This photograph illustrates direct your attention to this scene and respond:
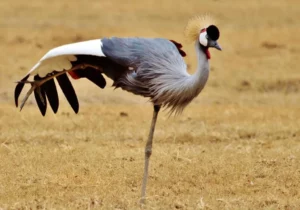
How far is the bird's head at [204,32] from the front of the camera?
6.40 meters

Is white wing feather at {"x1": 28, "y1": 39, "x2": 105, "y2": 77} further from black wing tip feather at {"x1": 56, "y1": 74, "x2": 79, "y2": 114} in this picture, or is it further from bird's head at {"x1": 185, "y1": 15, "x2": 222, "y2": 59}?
bird's head at {"x1": 185, "y1": 15, "x2": 222, "y2": 59}

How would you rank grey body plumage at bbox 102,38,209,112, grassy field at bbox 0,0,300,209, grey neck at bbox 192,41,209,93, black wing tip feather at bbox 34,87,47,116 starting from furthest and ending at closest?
1. black wing tip feather at bbox 34,87,47,116
2. grassy field at bbox 0,0,300,209
3. grey body plumage at bbox 102,38,209,112
4. grey neck at bbox 192,41,209,93

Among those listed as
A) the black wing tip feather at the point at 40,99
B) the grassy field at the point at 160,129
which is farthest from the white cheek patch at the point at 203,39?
the black wing tip feather at the point at 40,99

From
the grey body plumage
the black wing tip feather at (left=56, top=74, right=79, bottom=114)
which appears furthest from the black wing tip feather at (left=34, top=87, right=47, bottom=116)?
the grey body plumage

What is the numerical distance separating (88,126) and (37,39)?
5.78 meters

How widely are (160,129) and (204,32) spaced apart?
355cm

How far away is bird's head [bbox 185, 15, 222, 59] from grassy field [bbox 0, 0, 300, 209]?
1113mm

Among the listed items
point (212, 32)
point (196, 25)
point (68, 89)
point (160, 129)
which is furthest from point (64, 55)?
point (160, 129)

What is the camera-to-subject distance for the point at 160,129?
988cm

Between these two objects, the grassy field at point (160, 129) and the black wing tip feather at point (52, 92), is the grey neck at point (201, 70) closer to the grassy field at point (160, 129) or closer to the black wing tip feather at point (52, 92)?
the grassy field at point (160, 129)

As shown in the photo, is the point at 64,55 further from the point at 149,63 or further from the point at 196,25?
the point at 196,25

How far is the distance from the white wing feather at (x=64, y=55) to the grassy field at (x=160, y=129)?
36.7 inches

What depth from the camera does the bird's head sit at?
6402mm

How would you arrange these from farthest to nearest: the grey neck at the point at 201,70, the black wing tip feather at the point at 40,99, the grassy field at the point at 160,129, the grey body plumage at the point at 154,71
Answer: the black wing tip feather at the point at 40,99, the grassy field at the point at 160,129, the grey body plumage at the point at 154,71, the grey neck at the point at 201,70
